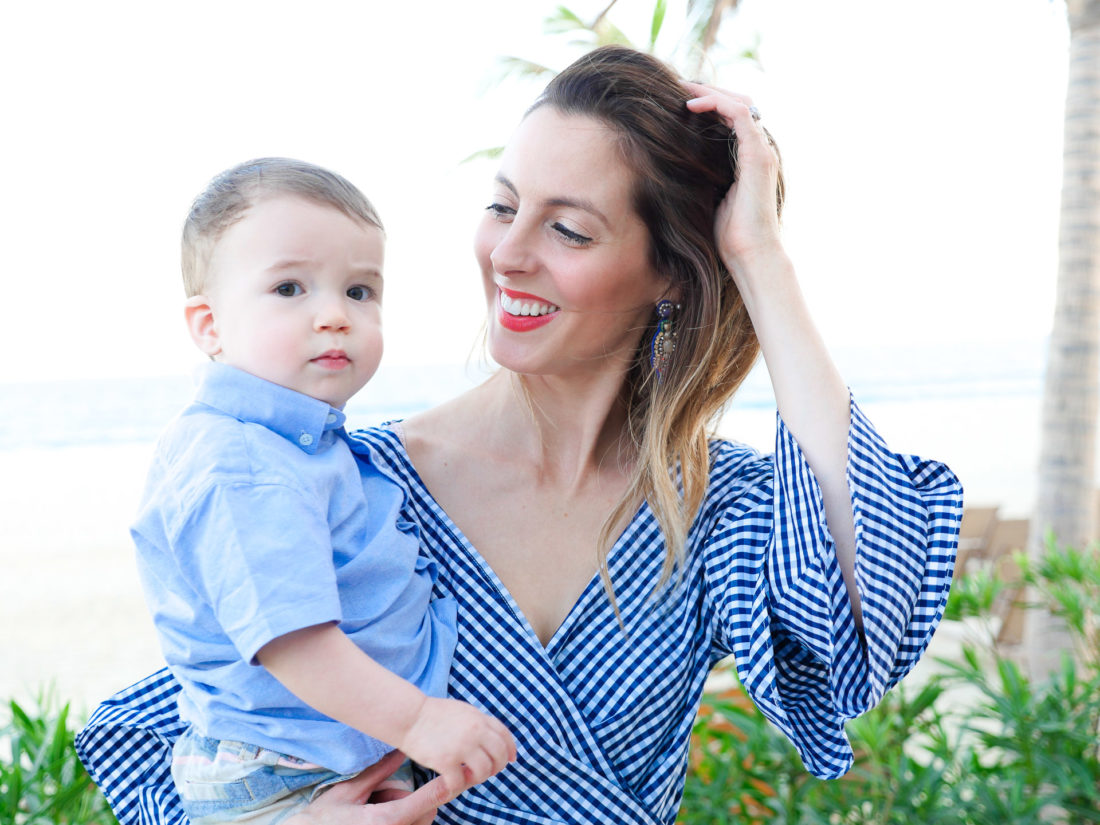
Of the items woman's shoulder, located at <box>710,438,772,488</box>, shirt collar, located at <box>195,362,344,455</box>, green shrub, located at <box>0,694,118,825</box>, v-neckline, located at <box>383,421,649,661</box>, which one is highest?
shirt collar, located at <box>195,362,344,455</box>

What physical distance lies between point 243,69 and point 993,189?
73.4 feet

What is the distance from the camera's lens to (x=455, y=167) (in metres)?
5.69

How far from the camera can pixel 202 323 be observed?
1.31 meters

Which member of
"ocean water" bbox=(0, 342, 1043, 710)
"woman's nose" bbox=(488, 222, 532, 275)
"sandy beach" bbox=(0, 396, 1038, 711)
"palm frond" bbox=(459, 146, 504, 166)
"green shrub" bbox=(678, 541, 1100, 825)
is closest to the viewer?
"woman's nose" bbox=(488, 222, 532, 275)

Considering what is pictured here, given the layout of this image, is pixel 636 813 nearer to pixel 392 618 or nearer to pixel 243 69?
pixel 392 618

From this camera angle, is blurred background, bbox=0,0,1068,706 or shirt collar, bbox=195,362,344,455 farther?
blurred background, bbox=0,0,1068,706

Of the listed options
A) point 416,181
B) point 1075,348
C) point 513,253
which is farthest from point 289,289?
point 416,181

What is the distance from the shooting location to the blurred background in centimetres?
2250

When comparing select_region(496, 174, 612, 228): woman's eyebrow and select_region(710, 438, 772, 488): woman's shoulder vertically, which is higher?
select_region(496, 174, 612, 228): woman's eyebrow

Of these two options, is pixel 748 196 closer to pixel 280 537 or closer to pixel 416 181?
pixel 280 537

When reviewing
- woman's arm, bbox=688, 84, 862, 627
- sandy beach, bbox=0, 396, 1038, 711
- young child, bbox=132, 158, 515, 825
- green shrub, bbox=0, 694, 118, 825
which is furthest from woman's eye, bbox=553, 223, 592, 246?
sandy beach, bbox=0, 396, 1038, 711

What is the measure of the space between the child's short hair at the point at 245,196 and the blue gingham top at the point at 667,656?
1.26 feet

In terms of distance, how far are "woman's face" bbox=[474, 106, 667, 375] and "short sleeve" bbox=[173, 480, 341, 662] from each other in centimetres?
62

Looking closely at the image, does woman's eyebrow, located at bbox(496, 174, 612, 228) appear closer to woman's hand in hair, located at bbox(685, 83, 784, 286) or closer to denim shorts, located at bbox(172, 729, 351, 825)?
woman's hand in hair, located at bbox(685, 83, 784, 286)
